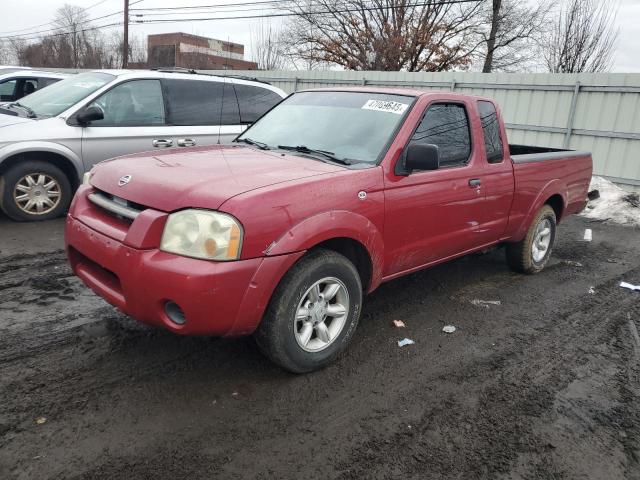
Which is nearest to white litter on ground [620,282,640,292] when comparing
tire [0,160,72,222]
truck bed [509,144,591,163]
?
truck bed [509,144,591,163]

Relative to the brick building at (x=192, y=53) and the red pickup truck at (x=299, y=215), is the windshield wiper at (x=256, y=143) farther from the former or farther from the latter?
→ the brick building at (x=192, y=53)

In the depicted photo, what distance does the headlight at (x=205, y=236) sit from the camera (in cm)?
270

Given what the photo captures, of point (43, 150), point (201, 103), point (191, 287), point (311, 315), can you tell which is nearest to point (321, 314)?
point (311, 315)

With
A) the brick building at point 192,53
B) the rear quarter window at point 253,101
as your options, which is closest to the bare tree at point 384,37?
the brick building at point 192,53

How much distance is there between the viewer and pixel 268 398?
302cm

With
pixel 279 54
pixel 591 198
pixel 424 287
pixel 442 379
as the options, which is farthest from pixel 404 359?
pixel 279 54

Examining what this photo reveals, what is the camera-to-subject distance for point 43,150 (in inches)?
242

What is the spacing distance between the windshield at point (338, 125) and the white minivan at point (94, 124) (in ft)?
9.20

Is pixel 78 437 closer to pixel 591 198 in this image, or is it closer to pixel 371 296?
pixel 371 296

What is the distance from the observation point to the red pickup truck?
2740 mm

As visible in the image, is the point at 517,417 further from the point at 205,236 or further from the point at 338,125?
the point at 338,125

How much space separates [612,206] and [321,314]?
28.2ft

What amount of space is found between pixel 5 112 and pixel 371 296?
214 inches

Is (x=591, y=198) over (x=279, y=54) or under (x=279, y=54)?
under
